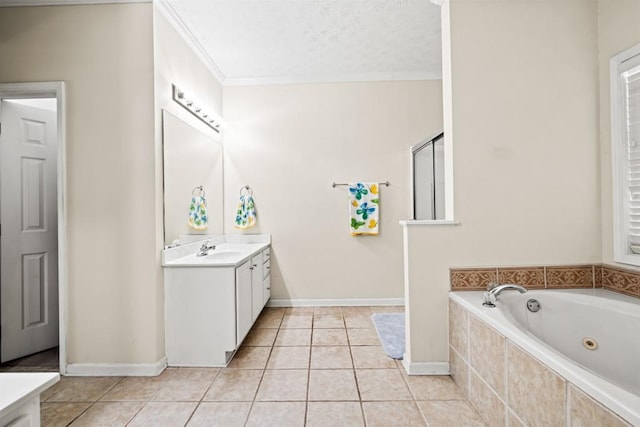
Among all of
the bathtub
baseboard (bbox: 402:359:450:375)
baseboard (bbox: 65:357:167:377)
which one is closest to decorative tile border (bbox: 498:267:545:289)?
the bathtub

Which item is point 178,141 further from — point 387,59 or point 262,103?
point 387,59

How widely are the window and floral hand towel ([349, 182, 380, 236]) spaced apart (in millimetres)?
2053

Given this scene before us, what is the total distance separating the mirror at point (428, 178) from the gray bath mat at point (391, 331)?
105 cm

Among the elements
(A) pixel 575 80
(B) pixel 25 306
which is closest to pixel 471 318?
(A) pixel 575 80

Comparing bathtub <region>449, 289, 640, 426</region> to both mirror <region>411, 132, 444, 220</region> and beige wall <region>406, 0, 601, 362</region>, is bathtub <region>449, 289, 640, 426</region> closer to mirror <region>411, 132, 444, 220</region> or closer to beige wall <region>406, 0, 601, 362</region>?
beige wall <region>406, 0, 601, 362</region>

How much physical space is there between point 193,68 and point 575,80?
9.75ft

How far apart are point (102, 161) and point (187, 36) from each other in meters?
1.34

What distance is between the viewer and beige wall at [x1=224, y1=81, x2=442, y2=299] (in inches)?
148

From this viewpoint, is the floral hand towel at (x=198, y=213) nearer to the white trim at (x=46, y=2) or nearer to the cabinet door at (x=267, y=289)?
the cabinet door at (x=267, y=289)

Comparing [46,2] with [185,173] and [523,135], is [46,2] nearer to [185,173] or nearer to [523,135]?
[185,173]

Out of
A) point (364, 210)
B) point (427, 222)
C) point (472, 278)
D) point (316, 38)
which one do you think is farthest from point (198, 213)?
point (472, 278)

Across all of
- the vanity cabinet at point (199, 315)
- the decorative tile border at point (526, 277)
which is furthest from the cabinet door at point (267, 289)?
the decorative tile border at point (526, 277)

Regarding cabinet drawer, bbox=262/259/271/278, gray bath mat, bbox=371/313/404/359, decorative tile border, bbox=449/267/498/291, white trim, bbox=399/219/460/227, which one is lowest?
gray bath mat, bbox=371/313/404/359

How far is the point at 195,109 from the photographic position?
2957 millimetres
